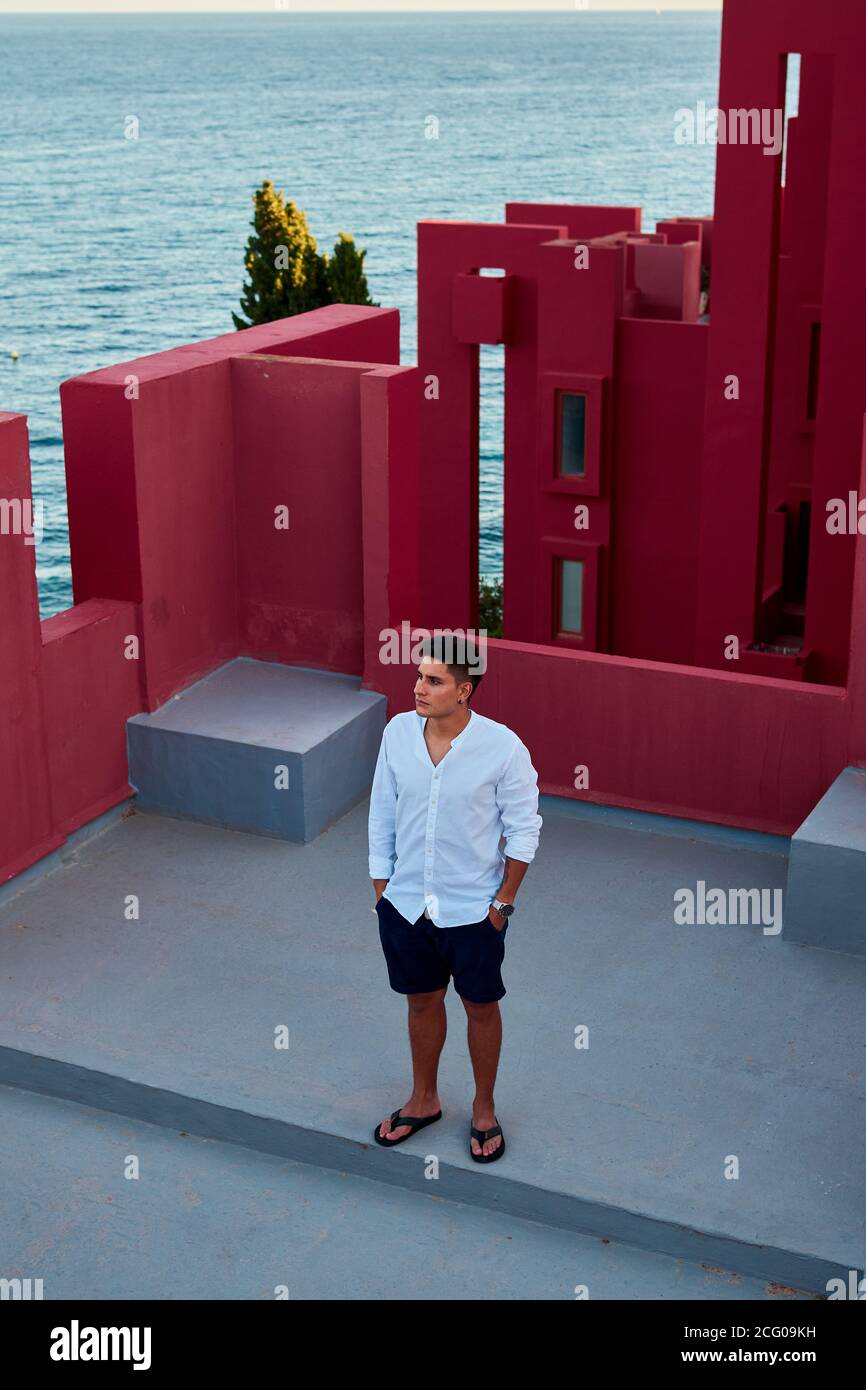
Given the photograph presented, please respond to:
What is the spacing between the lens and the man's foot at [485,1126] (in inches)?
277

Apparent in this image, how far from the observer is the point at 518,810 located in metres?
6.42

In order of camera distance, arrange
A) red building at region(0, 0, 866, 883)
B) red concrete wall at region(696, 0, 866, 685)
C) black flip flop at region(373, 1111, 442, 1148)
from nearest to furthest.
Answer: black flip flop at region(373, 1111, 442, 1148) → red building at region(0, 0, 866, 883) → red concrete wall at region(696, 0, 866, 685)

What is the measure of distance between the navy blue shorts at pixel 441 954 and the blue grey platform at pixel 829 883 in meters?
2.57

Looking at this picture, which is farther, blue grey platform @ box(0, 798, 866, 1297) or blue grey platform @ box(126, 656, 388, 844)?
blue grey platform @ box(126, 656, 388, 844)

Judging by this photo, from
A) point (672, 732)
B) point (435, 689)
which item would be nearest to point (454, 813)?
point (435, 689)

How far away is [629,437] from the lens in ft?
51.5

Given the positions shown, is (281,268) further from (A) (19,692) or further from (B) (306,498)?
(A) (19,692)

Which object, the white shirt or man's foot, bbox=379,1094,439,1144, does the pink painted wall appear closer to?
man's foot, bbox=379,1094,439,1144

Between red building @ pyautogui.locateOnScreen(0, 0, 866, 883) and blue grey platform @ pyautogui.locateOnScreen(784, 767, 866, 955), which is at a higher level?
red building @ pyautogui.locateOnScreen(0, 0, 866, 883)

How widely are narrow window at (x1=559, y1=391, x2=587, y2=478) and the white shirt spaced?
9254 millimetres

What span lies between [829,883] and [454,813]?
3.05 metres

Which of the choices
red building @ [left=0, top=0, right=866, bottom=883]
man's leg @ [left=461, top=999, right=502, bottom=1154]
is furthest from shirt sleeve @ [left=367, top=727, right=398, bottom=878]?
red building @ [left=0, top=0, right=866, bottom=883]

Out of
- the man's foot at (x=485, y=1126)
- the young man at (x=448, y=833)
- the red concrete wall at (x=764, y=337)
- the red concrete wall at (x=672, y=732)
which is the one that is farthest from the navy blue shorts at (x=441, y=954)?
the red concrete wall at (x=764, y=337)

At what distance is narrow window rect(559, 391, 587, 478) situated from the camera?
1534cm
